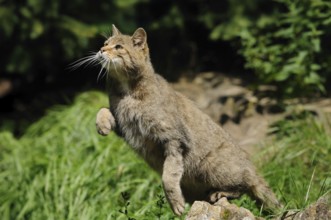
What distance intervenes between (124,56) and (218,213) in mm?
1381

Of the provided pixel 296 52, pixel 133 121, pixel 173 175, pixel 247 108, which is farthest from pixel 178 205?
pixel 296 52

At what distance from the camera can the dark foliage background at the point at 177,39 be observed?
6.92 metres

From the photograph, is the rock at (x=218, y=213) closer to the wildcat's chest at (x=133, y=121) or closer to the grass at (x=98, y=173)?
the wildcat's chest at (x=133, y=121)

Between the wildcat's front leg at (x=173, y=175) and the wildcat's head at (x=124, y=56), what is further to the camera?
the wildcat's head at (x=124, y=56)

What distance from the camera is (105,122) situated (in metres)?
4.85

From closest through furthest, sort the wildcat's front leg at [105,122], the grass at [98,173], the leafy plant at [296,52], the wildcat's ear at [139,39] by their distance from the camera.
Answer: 1. the wildcat's front leg at [105,122]
2. the wildcat's ear at [139,39]
3. the grass at [98,173]
4. the leafy plant at [296,52]

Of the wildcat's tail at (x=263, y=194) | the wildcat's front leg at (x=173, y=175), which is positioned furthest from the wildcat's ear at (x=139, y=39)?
the wildcat's tail at (x=263, y=194)

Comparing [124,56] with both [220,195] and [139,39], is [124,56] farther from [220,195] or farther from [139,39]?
[220,195]

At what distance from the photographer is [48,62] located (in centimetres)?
870

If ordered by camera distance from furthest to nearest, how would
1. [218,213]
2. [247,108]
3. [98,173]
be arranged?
[247,108]
[98,173]
[218,213]

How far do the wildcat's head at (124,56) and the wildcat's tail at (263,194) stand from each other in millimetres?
1170

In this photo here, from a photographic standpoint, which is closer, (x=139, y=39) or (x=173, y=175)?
(x=173, y=175)

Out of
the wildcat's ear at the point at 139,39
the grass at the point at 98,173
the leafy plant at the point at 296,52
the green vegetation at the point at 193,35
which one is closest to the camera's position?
the wildcat's ear at the point at 139,39

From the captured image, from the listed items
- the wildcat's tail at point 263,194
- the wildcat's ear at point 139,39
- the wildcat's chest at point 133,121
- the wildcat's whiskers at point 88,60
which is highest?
the wildcat's ear at point 139,39
